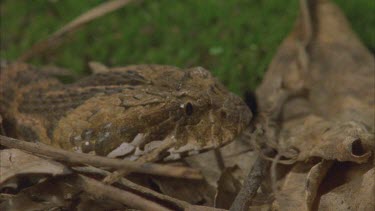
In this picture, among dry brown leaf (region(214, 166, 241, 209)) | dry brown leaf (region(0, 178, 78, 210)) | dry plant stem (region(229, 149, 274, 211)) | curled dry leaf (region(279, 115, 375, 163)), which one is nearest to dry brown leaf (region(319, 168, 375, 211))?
curled dry leaf (region(279, 115, 375, 163))

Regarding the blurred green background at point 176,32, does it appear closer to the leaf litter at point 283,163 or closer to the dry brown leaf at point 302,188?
the leaf litter at point 283,163

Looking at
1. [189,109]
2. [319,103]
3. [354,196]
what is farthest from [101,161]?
[319,103]

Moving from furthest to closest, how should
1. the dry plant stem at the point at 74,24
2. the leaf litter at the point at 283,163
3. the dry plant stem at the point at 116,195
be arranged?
the dry plant stem at the point at 74,24
the leaf litter at the point at 283,163
the dry plant stem at the point at 116,195

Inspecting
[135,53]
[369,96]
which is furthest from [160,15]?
[369,96]

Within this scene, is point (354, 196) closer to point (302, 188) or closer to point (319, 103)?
point (302, 188)

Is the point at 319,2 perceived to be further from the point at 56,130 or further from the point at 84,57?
the point at 56,130

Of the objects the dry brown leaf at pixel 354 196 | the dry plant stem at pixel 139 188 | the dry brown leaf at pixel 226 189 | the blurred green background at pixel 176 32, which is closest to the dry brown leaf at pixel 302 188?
the dry brown leaf at pixel 354 196

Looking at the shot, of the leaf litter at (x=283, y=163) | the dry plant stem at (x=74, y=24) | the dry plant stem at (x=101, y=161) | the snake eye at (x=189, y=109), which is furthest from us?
the dry plant stem at (x=74, y=24)
